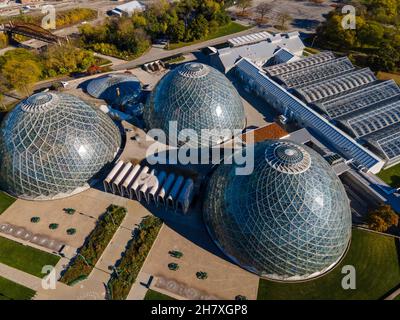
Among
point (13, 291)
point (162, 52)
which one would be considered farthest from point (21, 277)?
point (162, 52)

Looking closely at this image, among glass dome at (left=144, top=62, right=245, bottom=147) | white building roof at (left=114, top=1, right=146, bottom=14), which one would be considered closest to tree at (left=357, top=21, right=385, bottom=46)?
glass dome at (left=144, top=62, right=245, bottom=147)

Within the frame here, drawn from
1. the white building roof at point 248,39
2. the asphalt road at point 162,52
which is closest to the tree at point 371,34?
the white building roof at point 248,39

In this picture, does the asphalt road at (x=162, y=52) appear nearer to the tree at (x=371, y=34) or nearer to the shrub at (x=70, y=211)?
the tree at (x=371, y=34)

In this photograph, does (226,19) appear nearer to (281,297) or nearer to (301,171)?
(301,171)

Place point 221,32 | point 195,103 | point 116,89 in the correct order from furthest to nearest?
1. point 221,32
2. point 116,89
3. point 195,103

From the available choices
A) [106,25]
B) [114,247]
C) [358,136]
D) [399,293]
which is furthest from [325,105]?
[106,25]

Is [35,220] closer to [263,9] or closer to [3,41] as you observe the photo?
[3,41]

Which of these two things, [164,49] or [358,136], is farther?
[164,49]
